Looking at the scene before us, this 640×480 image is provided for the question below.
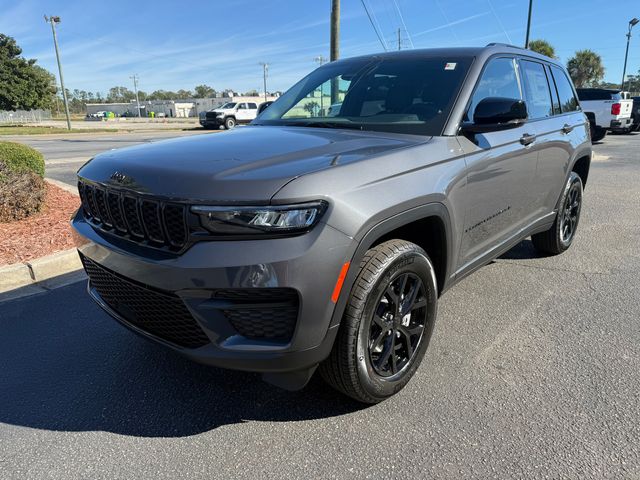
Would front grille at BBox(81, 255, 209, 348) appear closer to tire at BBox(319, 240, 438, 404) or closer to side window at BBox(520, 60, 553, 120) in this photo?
tire at BBox(319, 240, 438, 404)

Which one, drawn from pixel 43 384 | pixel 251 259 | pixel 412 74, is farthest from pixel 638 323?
pixel 43 384

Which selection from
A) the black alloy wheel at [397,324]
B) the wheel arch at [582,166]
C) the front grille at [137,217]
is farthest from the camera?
the wheel arch at [582,166]

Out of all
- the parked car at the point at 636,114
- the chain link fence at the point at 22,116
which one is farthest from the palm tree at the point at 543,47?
the chain link fence at the point at 22,116

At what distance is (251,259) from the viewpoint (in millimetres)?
A: 1921

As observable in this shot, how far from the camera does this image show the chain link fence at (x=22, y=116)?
229 ft

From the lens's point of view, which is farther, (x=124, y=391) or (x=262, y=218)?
(x=124, y=391)

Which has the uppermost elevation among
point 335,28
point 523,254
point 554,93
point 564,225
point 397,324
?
point 335,28

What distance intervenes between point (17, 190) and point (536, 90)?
5927 millimetres

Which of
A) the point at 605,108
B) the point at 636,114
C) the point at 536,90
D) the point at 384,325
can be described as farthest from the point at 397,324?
the point at 636,114

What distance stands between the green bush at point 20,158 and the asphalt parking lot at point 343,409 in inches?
152

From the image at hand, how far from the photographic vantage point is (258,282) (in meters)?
1.93

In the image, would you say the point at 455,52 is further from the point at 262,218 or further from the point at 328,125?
the point at 262,218

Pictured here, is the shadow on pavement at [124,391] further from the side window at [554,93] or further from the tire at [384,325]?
the side window at [554,93]

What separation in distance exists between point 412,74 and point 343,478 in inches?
102
